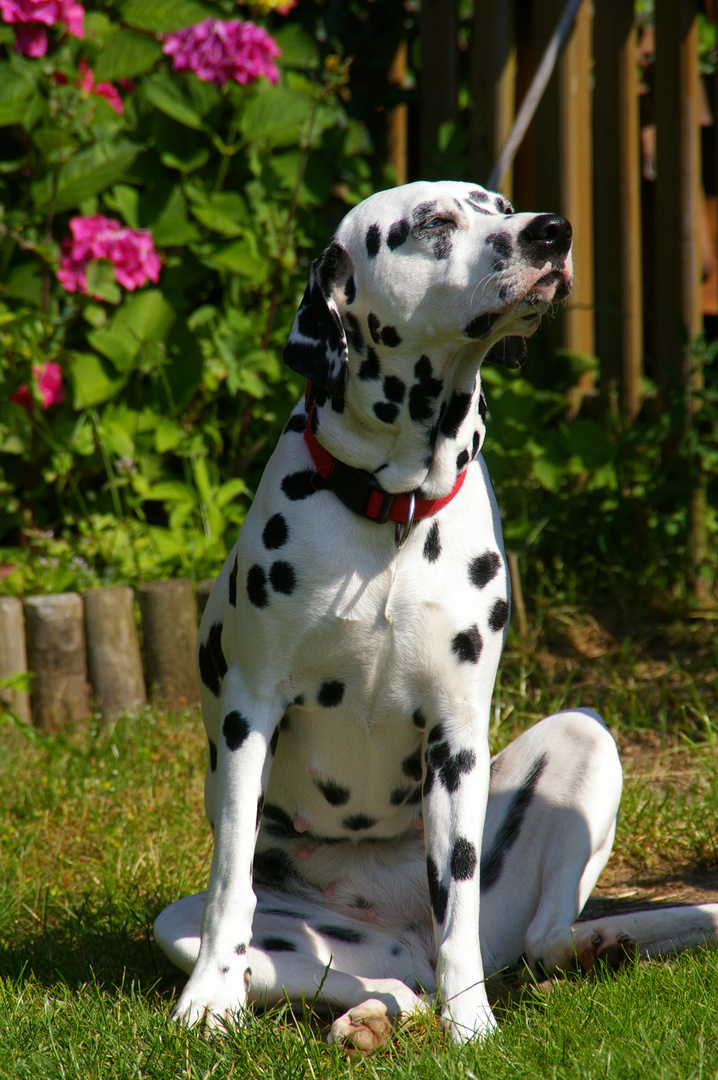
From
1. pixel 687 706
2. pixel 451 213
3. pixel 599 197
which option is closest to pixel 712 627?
pixel 687 706

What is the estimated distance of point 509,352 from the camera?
289 centimetres

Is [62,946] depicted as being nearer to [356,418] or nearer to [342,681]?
[342,681]

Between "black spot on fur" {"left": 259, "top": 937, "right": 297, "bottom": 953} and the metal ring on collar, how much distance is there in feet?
3.32

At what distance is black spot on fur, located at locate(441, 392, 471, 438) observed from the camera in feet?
8.72

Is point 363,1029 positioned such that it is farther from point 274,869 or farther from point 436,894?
point 274,869

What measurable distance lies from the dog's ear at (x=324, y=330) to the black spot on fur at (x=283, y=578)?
439 millimetres

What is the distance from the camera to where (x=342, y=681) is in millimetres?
2570

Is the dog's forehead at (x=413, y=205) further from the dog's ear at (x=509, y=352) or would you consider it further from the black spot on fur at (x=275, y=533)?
the black spot on fur at (x=275, y=533)

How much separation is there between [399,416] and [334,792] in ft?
3.16

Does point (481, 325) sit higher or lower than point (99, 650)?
higher

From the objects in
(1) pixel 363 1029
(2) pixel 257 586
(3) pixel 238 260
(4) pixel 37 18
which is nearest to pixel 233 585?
(2) pixel 257 586

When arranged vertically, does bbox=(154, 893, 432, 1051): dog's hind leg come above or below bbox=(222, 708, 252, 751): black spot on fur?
below

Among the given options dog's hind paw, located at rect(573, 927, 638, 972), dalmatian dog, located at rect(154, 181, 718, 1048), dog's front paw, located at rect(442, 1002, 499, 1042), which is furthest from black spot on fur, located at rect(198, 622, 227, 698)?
dog's hind paw, located at rect(573, 927, 638, 972)

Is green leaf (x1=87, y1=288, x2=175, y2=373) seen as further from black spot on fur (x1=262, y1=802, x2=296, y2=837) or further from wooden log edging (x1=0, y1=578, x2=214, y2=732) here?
black spot on fur (x1=262, y1=802, x2=296, y2=837)
